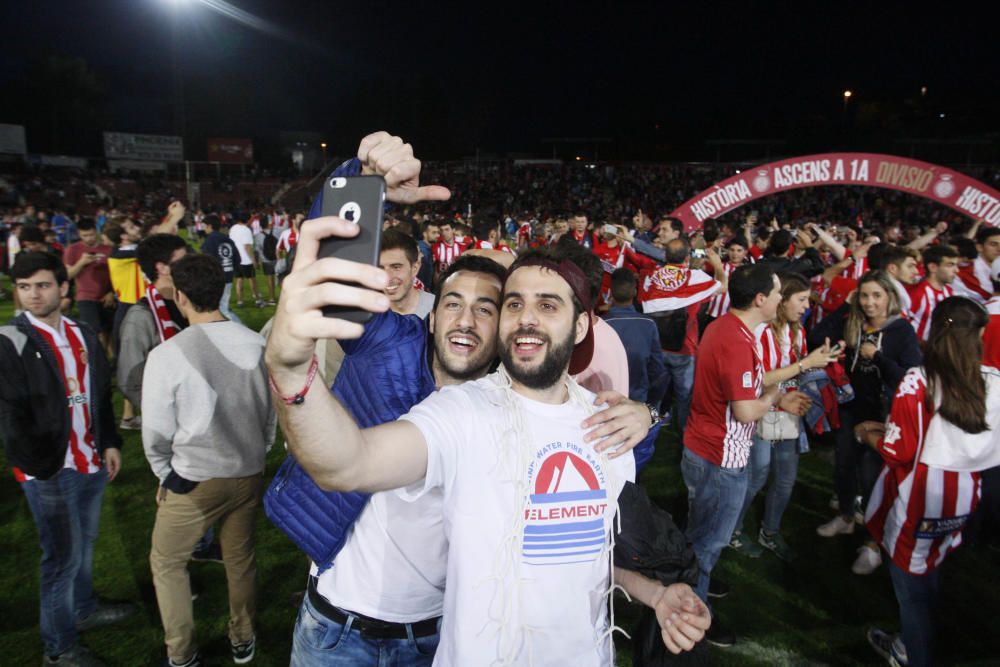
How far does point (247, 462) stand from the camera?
3.03m

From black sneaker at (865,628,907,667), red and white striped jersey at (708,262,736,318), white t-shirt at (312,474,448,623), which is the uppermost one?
red and white striped jersey at (708,262,736,318)

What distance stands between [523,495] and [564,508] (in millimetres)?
134

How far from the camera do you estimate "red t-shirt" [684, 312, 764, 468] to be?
332 centimetres

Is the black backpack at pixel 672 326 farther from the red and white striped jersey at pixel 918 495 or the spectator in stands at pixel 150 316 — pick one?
the spectator in stands at pixel 150 316

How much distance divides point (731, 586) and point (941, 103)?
216ft

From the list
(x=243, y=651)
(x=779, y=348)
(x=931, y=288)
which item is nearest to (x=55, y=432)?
(x=243, y=651)

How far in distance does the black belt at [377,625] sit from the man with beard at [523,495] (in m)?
0.34

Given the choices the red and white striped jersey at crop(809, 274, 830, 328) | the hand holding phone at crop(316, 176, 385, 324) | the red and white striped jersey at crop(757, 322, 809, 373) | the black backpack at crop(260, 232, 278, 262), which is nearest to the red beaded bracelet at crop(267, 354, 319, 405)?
the hand holding phone at crop(316, 176, 385, 324)

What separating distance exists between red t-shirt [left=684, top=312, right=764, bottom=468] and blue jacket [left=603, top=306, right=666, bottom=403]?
3.95ft

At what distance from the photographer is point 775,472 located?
4.37 m

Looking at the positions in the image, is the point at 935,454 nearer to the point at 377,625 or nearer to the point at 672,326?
the point at 377,625

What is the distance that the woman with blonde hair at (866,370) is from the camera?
430cm

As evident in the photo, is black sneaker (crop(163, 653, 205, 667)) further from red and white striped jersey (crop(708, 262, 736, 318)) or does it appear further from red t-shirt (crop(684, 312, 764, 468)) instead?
red and white striped jersey (crop(708, 262, 736, 318))

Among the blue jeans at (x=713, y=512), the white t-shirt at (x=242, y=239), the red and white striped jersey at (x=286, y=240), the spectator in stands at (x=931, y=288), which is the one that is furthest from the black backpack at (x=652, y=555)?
the white t-shirt at (x=242, y=239)
